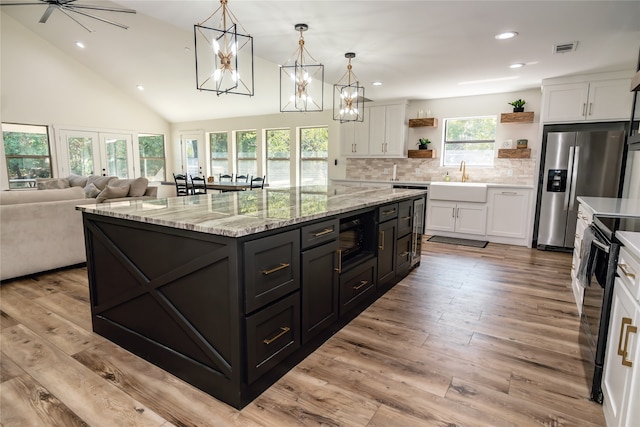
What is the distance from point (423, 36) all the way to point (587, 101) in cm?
279

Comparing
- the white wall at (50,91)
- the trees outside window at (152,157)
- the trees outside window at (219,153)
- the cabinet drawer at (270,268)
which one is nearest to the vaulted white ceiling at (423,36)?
A: the white wall at (50,91)

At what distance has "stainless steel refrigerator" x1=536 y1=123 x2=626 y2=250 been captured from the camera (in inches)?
168

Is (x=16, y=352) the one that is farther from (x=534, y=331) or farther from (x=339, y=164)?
(x=339, y=164)

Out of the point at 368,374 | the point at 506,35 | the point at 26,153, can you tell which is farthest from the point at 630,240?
the point at 26,153

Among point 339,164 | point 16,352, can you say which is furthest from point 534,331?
A: point 339,164

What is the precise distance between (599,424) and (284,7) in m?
3.18

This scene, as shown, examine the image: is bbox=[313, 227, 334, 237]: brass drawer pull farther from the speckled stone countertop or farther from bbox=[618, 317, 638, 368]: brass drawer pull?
bbox=[618, 317, 638, 368]: brass drawer pull

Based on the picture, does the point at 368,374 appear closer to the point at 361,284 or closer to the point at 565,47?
the point at 361,284

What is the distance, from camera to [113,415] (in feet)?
5.30

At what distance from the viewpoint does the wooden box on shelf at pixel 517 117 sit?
202 inches

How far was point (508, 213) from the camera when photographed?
5125 mm

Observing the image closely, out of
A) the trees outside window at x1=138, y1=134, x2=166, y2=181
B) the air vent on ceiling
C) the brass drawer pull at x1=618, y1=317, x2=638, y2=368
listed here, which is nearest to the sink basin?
the air vent on ceiling

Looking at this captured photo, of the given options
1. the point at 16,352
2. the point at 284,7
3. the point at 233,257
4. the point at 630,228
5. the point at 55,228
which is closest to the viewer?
the point at 233,257

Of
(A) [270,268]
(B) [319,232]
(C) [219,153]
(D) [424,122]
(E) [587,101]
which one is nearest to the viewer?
(A) [270,268]
